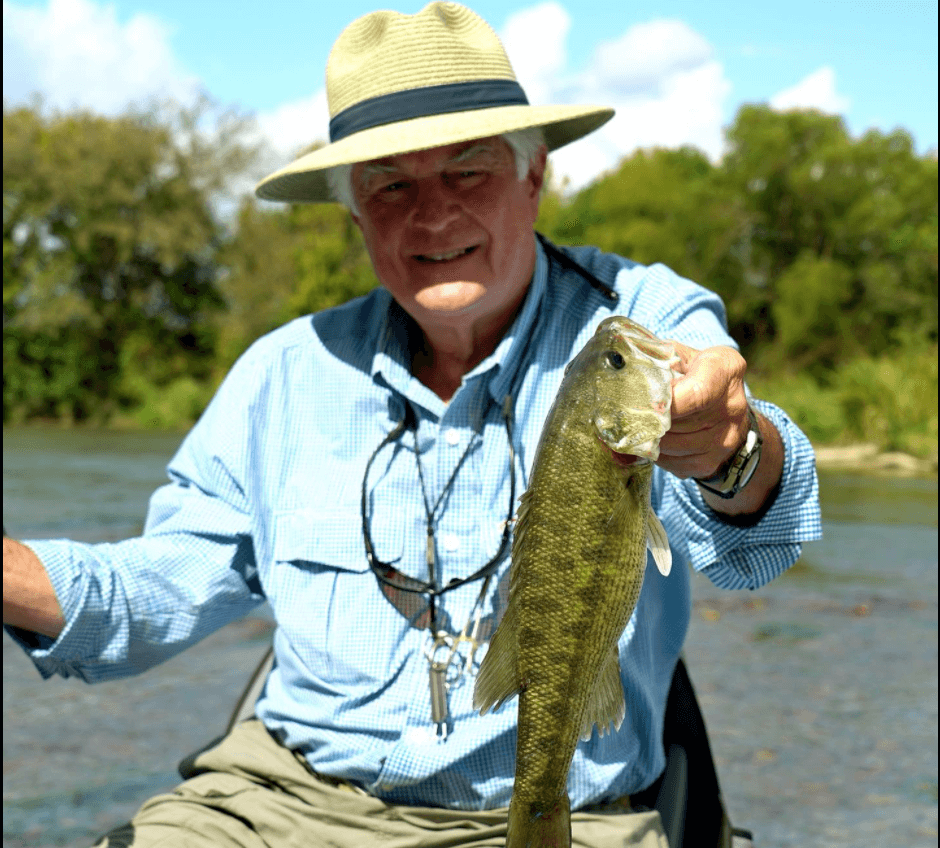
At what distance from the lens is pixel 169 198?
4528 centimetres

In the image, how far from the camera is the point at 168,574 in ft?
10.6

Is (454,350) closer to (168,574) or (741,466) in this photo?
(168,574)

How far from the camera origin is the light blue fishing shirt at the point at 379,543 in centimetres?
281

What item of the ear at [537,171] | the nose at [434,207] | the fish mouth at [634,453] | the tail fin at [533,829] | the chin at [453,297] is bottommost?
the tail fin at [533,829]

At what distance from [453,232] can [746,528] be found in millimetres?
1103

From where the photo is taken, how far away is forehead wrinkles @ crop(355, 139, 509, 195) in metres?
3.12

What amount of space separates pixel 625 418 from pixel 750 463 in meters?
0.61

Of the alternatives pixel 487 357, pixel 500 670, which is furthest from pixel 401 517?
pixel 500 670

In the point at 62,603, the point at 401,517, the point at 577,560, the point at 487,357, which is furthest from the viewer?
the point at 487,357

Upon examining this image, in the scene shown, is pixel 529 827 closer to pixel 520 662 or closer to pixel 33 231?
pixel 520 662

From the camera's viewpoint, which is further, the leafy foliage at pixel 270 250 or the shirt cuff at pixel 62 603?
the leafy foliage at pixel 270 250

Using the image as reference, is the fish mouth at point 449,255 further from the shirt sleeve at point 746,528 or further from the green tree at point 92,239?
the green tree at point 92,239

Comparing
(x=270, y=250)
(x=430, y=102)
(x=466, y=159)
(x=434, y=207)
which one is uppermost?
(x=270, y=250)

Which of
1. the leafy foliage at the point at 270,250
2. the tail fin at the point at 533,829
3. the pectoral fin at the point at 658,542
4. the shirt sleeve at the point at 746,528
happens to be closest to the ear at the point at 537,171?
the shirt sleeve at the point at 746,528
